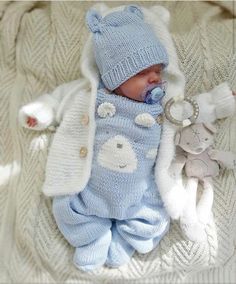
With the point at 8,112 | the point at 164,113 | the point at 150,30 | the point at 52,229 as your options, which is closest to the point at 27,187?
the point at 52,229

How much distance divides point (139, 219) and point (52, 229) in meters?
0.22

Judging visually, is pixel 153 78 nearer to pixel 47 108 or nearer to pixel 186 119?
pixel 186 119

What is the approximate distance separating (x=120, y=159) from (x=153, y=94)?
17 cm

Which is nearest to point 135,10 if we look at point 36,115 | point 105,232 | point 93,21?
point 93,21

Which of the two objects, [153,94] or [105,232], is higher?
[153,94]

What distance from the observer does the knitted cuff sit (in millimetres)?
1212

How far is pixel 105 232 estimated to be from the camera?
120 cm

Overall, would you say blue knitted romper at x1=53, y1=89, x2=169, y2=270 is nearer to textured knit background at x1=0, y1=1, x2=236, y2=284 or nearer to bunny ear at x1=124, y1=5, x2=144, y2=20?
textured knit background at x1=0, y1=1, x2=236, y2=284

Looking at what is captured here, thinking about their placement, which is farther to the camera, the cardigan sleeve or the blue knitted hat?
the cardigan sleeve

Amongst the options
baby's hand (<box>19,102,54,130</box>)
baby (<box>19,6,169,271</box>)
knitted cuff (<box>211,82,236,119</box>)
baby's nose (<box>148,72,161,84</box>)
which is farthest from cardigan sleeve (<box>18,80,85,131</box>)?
knitted cuff (<box>211,82,236,119</box>)

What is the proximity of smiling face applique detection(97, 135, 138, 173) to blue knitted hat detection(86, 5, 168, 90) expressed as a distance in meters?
0.13

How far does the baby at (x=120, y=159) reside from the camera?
3.81 ft

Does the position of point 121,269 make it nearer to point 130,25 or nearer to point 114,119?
point 114,119

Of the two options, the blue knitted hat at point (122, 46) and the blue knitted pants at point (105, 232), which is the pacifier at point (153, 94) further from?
the blue knitted pants at point (105, 232)
